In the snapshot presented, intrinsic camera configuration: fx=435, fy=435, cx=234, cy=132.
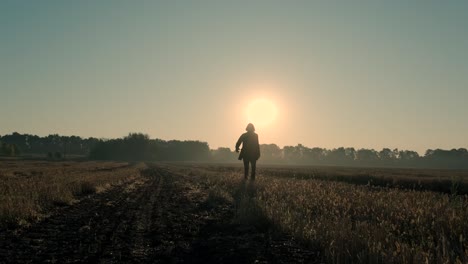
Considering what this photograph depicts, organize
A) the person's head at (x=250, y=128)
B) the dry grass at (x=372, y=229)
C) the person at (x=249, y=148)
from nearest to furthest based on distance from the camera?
1. the dry grass at (x=372, y=229)
2. the person at (x=249, y=148)
3. the person's head at (x=250, y=128)

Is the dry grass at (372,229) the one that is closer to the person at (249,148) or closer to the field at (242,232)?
the field at (242,232)

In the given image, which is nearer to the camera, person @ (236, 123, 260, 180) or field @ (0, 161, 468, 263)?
field @ (0, 161, 468, 263)

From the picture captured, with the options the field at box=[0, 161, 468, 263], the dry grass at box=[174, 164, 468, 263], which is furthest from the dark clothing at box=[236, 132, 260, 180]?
the dry grass at box=[174, 164, 468, 263]

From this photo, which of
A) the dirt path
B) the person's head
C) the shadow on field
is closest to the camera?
the shadow on field

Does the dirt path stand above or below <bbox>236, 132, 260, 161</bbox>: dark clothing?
below

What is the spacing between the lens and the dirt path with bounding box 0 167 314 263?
21.0ft

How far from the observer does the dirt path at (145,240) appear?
6.41 metres

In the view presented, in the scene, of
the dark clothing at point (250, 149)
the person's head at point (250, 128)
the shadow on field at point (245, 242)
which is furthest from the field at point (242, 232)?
the person's head at point (250, 128)

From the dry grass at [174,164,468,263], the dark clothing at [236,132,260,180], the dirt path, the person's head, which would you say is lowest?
the dirt path

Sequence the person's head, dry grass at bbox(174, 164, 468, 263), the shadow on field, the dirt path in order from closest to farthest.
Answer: dry grass at bbox(174, 164, 468, 263) → the shadow on field → the dirt path → the person's head

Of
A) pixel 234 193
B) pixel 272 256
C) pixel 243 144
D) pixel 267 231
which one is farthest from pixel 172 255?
pixel 243 144

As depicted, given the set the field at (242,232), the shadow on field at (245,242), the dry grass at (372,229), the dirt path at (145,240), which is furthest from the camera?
the dirt path at (145,240)

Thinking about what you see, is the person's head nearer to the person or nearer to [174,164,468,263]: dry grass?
the person

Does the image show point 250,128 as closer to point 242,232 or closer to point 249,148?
point 249,148
